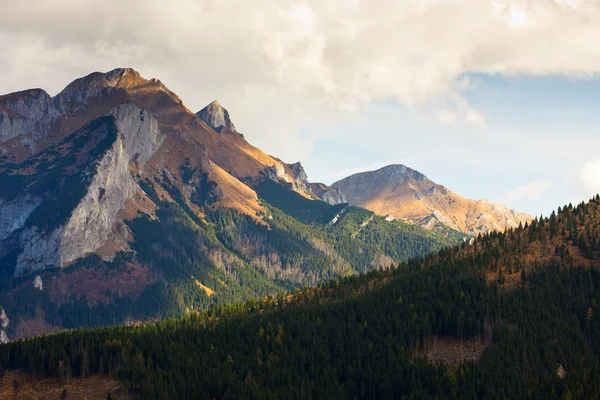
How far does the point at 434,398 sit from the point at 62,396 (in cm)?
9968

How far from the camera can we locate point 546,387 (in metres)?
198

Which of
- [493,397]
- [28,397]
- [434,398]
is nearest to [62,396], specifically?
[28,397]

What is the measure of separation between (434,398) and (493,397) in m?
15.3

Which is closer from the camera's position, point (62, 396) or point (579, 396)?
point (579, 396)

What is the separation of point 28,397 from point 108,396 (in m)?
21.6

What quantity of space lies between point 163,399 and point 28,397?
119ft

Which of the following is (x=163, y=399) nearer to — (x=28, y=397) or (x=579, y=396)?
(x=28, y=397)

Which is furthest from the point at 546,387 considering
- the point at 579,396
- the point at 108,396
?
the point at 108,396

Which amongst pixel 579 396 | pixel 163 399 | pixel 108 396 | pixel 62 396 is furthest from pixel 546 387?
pixel 62 396

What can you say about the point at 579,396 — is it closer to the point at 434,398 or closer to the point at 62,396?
the point at 434,398

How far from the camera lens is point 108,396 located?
651 ft

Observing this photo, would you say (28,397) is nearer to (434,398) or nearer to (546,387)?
(434,398)

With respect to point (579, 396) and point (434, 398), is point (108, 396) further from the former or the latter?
point (579, 396)

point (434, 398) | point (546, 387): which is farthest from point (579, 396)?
point (434, 398)
